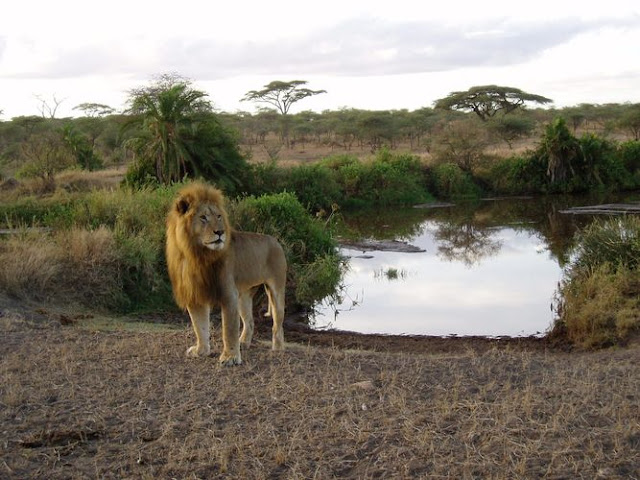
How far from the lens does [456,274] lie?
20.5m

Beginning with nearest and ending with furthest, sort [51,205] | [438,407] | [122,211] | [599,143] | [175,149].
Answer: [438,407]
[122,211]
[51,205]
[175,149]
[599,143]

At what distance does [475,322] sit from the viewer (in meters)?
15.0

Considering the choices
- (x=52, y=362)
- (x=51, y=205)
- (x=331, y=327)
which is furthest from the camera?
(x=51, y=205)

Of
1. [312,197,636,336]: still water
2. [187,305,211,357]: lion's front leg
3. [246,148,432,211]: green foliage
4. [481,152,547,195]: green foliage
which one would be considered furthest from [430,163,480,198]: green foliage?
[187,305,211,357]: lion's front leg

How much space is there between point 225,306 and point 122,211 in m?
8.09

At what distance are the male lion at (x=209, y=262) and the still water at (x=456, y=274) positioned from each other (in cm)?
606

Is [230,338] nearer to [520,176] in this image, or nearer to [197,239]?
[197,239]

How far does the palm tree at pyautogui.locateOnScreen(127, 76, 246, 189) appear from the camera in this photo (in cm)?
2467

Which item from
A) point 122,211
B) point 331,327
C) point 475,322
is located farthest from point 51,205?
point 475,322

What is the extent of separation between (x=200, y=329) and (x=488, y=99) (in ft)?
201

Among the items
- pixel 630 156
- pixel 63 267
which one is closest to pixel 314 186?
pixel 630 156

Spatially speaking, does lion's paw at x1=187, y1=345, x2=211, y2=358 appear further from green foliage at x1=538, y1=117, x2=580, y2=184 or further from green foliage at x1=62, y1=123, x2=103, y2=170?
green foliage at x1=538, y1=117, x2=580, y2=184

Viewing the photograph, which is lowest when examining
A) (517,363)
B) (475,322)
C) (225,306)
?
(475,322)

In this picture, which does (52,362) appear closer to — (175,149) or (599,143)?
(175,149)
